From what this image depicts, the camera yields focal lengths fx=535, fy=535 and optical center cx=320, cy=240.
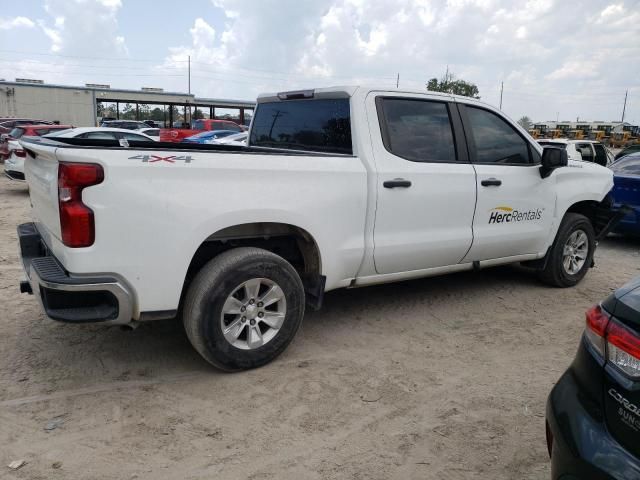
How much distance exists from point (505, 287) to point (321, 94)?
303 centimetres

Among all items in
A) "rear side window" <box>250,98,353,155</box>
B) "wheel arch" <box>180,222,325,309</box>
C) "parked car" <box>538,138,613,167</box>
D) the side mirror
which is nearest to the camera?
"wheel arch" <box>180,222,325,309</box>

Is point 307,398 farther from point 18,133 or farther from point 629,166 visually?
point 18,133

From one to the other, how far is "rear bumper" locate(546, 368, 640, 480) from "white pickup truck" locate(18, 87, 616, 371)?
6.68ft

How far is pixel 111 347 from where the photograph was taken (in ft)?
13.4

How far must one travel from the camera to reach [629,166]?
8766 millimetres

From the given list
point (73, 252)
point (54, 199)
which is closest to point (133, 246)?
point (73, 252)

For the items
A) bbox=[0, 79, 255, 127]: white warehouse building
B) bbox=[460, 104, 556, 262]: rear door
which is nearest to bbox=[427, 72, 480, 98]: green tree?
bbox=[0, 79, 255, 127]: white warehouse building

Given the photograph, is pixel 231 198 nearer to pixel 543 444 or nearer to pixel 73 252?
pixel 73 252

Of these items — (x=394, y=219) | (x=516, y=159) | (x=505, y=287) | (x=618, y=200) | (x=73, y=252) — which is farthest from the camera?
(x=618, y=200)

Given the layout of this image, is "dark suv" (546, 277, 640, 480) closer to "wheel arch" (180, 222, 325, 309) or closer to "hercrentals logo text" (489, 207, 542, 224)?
"wheel arch" (180, 222, 325, 309)

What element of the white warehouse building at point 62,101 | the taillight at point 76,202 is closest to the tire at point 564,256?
the taillight at point 76,202

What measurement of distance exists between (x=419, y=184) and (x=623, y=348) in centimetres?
256

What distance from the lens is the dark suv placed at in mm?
1766

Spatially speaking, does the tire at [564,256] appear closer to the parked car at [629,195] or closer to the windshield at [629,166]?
the parked car at [629,195]
